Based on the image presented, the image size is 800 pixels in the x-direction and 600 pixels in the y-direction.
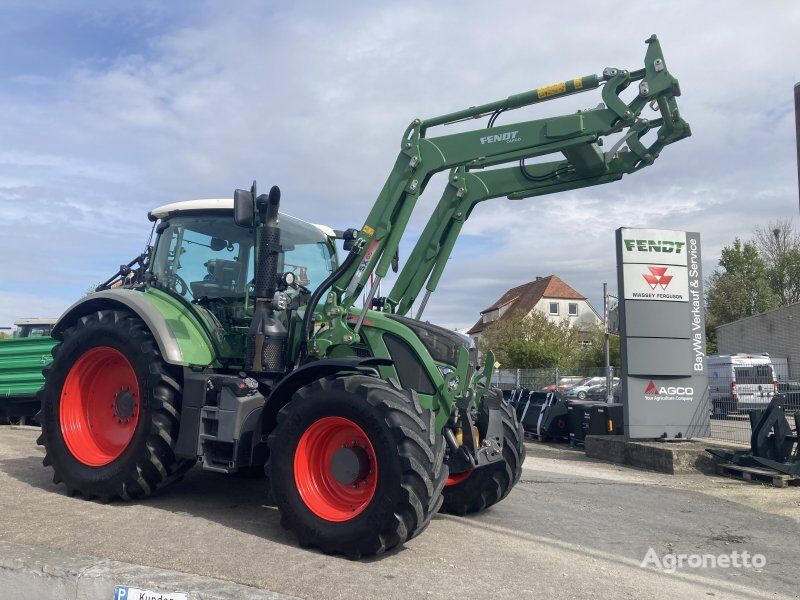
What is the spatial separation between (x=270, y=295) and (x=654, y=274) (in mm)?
8849

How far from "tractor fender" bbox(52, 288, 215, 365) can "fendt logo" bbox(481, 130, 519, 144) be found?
10.4 feet

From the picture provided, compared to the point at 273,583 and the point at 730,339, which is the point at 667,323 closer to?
the point at 273,583

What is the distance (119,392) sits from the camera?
6832 mm

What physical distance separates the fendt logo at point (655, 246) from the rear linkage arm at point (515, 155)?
7024mm

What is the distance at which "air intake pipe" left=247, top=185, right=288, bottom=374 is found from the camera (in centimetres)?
615

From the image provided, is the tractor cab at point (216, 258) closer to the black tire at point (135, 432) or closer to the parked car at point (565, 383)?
the black tire at point (135, 432)

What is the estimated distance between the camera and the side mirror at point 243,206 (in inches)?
234

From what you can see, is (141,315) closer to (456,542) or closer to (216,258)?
(216,258)

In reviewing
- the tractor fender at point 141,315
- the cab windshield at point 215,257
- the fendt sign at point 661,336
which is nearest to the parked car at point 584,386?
the fendt sign at point 661,336

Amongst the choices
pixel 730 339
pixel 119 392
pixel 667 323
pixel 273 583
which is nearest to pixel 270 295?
pixel 119 392

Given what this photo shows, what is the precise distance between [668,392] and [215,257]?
A: 8.83 m

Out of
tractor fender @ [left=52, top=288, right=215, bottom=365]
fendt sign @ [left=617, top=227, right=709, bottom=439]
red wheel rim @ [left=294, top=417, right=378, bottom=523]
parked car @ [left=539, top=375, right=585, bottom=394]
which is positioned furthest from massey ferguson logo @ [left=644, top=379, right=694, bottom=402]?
tractor fender @ [left=52, top=288, right=215, bottom=365]

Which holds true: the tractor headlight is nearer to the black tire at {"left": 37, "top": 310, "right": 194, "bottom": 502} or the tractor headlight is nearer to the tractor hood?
the tractor hood

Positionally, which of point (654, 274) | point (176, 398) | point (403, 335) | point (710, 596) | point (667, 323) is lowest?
point (710, 596)
